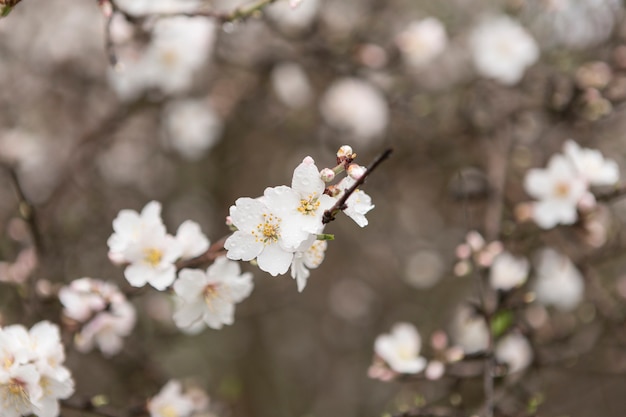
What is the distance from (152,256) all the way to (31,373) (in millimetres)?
402

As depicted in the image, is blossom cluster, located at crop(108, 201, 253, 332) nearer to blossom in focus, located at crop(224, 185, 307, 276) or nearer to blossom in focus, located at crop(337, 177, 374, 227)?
blossom in focus, located at crop(224, 185, 307, 276)

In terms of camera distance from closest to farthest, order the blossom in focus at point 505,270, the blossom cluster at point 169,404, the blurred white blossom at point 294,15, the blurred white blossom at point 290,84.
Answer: the blossom cluster at point 169,404 < the blossom in focus at point 505,270 < the blurred white blossom at point 294,15 < the blurred white blossom at point 290,84

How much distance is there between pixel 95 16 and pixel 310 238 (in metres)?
2.93

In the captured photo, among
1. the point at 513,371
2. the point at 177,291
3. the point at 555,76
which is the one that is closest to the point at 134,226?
the point at 177,291

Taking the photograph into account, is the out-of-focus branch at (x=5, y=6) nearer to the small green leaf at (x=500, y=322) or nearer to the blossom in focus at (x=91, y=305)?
the blossom in focus at (x=91, y=305)

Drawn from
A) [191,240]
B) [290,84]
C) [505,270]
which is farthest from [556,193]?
[290,84]

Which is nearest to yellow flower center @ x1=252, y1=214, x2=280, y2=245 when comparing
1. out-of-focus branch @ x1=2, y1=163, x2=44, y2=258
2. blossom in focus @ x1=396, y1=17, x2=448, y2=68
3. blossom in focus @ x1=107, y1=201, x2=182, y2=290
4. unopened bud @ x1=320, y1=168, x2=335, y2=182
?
unopened bud @ x1=320, y1=168, x2=335, y2=182

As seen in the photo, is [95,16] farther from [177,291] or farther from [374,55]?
[177,291]

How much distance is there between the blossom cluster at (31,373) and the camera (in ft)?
4.78

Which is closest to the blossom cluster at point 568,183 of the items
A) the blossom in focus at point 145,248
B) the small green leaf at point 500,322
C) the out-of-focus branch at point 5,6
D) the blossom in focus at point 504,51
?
the small green leaf at point 500,322

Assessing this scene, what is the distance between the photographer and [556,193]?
2227 mm

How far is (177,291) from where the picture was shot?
159 cm

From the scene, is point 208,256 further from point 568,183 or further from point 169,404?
point 568,183

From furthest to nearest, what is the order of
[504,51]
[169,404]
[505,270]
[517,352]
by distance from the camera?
[504,51]
[517,352]
[505,270]
[169,404]
